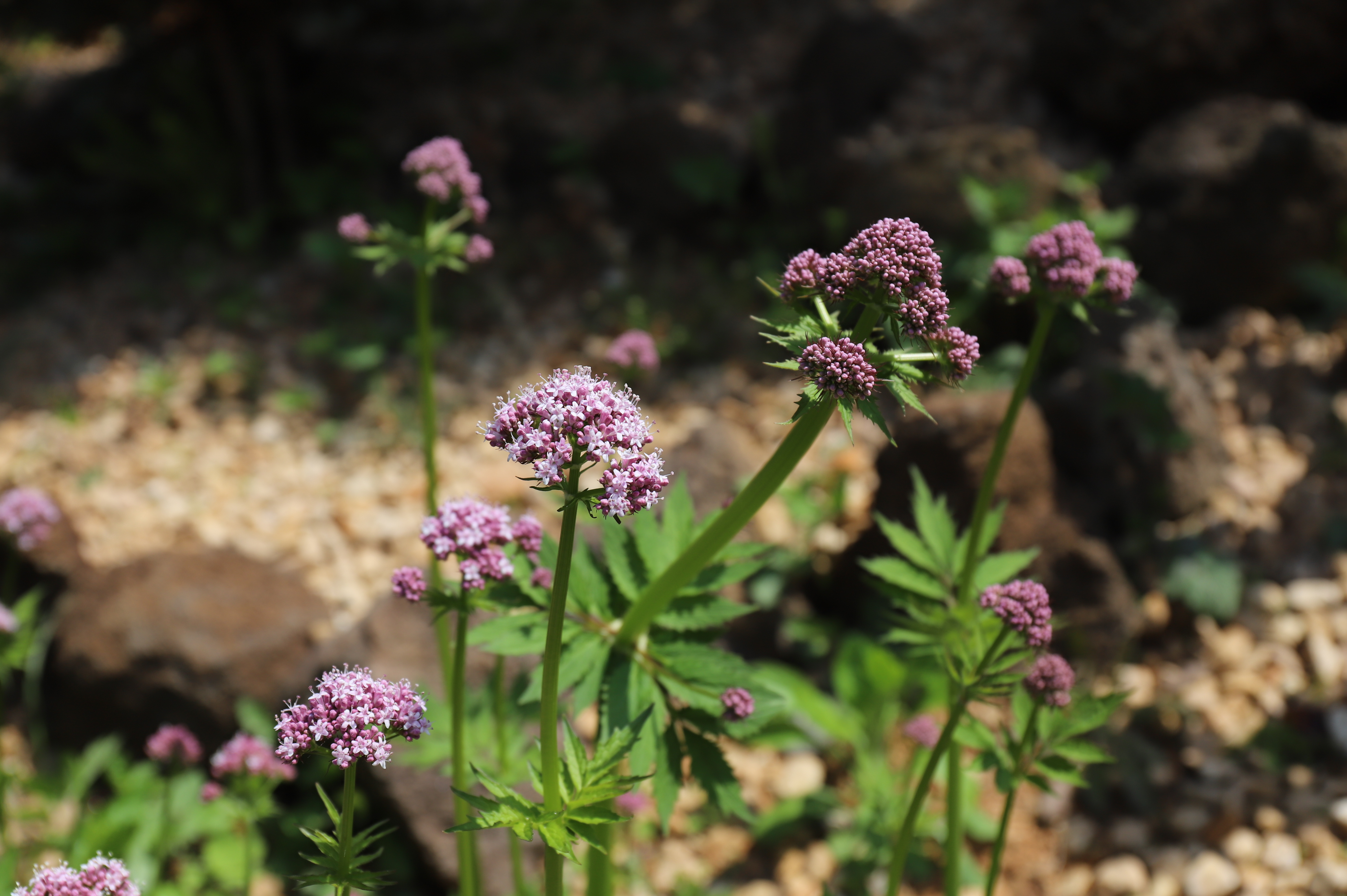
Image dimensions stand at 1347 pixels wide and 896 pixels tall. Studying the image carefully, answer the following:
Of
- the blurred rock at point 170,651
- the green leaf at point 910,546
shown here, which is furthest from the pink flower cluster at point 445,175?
the blurred rock at point 170,651

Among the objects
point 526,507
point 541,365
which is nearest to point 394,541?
point 526,507

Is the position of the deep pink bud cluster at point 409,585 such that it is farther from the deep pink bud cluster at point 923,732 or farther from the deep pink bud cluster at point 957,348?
the deep pink bud cluster at point 923,732

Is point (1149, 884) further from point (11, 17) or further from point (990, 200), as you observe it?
point (11, 17)

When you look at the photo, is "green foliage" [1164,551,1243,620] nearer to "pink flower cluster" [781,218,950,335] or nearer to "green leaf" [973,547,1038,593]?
"green leaf" [973,547,1038,593]

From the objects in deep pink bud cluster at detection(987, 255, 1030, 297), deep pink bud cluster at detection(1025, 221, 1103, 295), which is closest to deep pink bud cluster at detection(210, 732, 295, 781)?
deep pink bud cluster at detection(987, 255, 1030, 297)

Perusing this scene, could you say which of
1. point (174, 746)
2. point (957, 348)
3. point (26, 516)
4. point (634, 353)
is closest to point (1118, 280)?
point (957, 348)
